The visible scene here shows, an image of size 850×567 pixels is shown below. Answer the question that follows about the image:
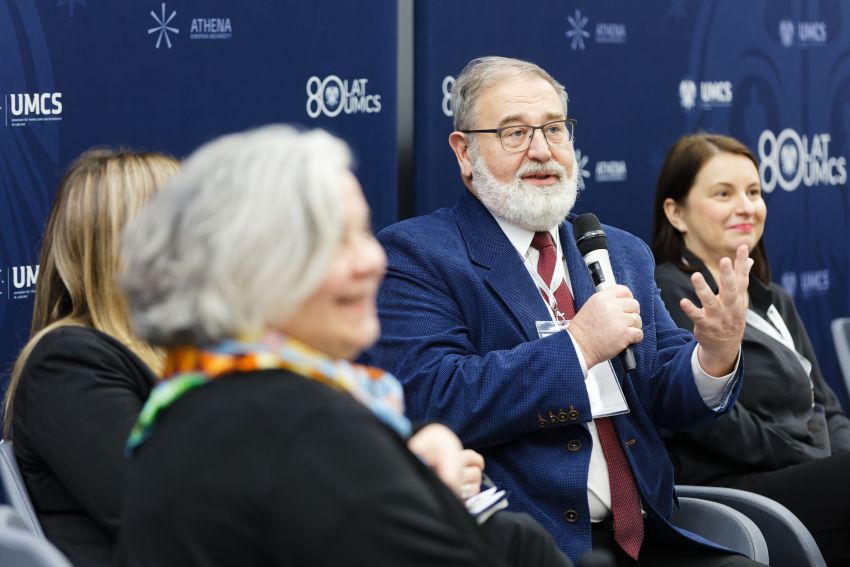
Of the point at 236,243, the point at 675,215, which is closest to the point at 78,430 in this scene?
the point at 236,243

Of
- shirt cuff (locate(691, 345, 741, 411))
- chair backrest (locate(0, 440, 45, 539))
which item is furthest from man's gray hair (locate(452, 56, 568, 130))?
chair backrest (locate(0, 440, 45, 539))

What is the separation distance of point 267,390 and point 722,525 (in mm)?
2089

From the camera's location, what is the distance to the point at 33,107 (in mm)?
3279

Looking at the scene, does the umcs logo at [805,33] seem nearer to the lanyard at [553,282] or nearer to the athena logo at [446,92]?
the athena logo at [446,92]

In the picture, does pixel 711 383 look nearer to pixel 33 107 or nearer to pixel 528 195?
pixel 528 195

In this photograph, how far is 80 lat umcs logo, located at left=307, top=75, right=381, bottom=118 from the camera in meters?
3.81

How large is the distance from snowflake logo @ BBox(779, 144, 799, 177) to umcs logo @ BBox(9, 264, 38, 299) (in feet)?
10.6

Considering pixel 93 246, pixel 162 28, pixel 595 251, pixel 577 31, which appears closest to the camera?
pixel 93 246

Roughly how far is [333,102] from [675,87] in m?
1.58

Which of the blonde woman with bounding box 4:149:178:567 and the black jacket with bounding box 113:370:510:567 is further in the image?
the blonde woman with bounding box 4:149:178:567

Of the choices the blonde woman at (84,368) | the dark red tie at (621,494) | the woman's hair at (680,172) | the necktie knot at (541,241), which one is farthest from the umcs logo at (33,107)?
the woman's hair at (680,172)

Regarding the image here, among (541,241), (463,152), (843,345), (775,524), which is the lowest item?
(775,524)

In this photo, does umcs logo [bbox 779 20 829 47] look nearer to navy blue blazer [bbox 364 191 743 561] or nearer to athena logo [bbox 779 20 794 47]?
athena logo [bbox 779 20 794 47]

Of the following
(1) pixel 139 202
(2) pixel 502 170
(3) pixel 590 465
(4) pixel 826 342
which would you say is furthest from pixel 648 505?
(4) pixel 826 342
